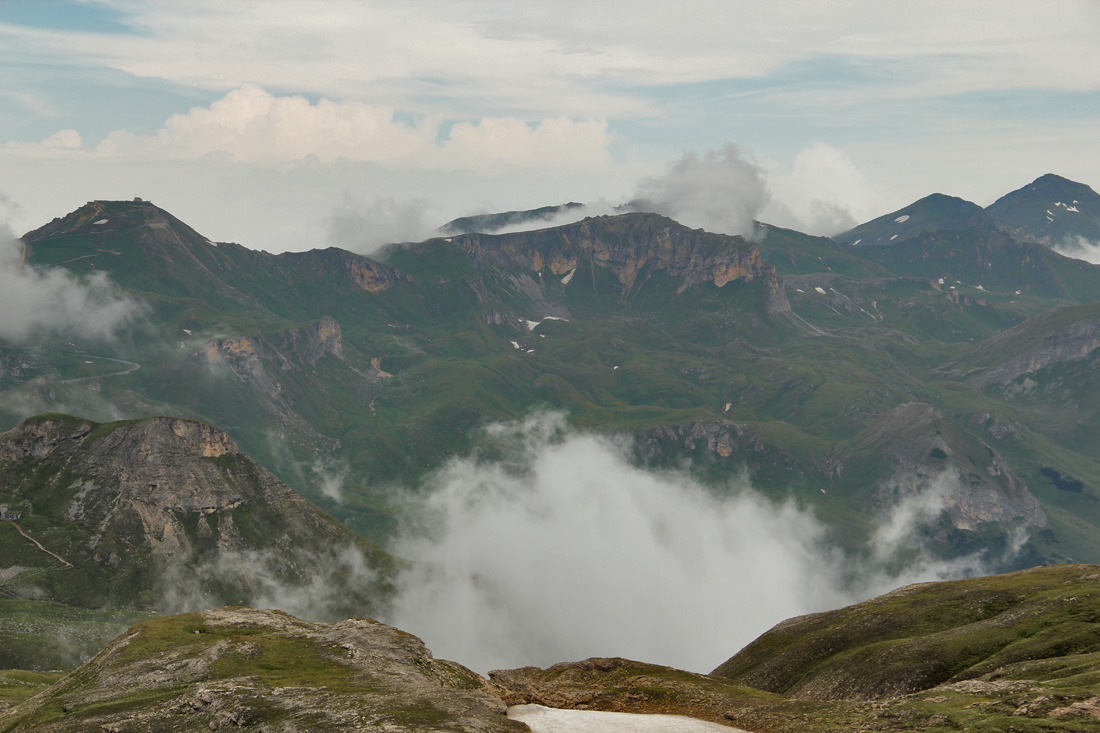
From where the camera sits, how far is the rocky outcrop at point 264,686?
328ft

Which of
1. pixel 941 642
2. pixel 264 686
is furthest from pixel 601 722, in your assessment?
pixel 941 642

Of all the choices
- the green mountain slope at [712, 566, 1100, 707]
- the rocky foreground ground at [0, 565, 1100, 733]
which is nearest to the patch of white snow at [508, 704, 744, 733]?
the rocky foreground ground at [0, 565, 1100, 733]

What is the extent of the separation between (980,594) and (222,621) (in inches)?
6359

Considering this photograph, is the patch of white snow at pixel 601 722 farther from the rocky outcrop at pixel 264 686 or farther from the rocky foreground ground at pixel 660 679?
the rocky outcrop at pixel 264 686

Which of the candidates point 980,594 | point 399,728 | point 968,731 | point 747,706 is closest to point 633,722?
point 747,706

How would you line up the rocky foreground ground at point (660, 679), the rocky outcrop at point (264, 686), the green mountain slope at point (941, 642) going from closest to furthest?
the rocky foreground ground at point (660, 679) < the rocky outcrop at point (264, 686) < the green mountain slope at point (941, 642)

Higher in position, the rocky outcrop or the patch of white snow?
the patch of white snow

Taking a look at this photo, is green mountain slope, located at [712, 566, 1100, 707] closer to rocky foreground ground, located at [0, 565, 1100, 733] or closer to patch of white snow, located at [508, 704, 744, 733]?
rocky foreground ground, located at [0, 565, 1100, 733]

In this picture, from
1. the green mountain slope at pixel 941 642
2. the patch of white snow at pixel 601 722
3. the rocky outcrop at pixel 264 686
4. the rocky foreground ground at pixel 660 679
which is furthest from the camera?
the green mountain slope at pixel 941 642

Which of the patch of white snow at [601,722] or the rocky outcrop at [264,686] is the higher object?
the patch of white snow at [601,722]

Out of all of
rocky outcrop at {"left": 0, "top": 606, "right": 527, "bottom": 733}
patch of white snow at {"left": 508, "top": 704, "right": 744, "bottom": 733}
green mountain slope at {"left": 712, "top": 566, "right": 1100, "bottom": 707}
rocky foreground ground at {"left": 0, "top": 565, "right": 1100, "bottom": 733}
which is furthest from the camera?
green mountain slope at {"left": 712, "top": 566, "right": 1100, "bottom": 707}

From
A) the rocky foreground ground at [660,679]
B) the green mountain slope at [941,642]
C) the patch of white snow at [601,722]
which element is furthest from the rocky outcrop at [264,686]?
A: the green mountain slope at [941,642]

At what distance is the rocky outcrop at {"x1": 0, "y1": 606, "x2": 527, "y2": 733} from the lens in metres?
100

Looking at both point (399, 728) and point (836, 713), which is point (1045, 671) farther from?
point (399, 728)
